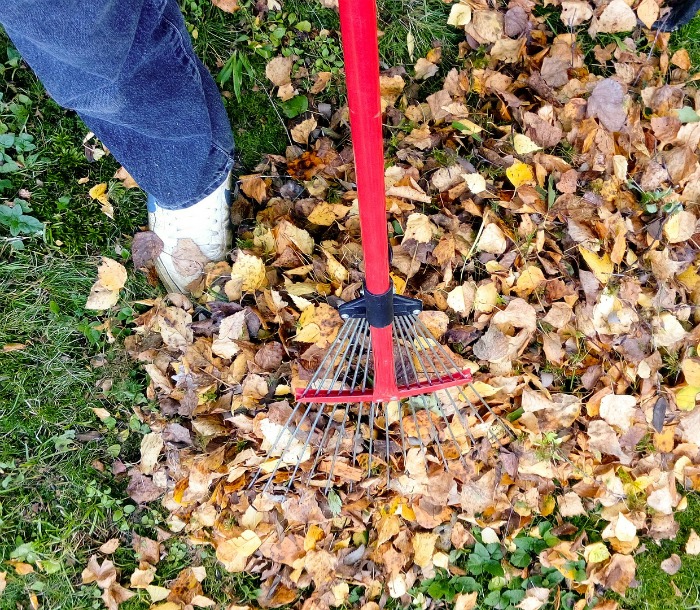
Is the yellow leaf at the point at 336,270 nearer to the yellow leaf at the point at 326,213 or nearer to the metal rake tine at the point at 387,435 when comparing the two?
the yellow leaf at the point at 326,213

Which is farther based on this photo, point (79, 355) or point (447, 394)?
point (79, 355)

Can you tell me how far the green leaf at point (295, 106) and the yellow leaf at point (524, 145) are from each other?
544mm

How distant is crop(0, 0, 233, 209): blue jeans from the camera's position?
2.94 feet

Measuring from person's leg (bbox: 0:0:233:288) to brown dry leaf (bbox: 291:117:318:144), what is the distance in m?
0.19

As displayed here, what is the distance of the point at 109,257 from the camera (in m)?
1.62

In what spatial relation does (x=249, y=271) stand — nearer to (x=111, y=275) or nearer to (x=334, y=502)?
(x=111, y=275)

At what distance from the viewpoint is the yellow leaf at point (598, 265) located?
1.41 meters

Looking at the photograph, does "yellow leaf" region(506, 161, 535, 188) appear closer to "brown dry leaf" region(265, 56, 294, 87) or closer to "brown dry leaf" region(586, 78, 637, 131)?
"brown dry leaf" region(586, 78, 637, 131)

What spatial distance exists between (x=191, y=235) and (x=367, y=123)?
0.72 m

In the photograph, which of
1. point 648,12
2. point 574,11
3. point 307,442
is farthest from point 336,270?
point 648,12

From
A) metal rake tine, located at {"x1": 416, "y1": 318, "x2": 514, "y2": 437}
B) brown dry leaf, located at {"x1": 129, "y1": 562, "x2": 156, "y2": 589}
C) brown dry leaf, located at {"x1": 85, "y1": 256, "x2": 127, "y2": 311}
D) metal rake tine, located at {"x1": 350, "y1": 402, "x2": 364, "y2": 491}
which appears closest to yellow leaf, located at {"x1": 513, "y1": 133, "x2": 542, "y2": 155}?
metal rake tine, located at {"x1": 416, "y1": 318, "x2": 514, "y2": 437}

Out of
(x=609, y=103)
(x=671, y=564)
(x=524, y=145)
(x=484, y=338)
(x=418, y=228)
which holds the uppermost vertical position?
(x=609, y=103)

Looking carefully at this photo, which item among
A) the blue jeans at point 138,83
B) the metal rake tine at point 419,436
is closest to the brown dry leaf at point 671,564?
the metal rake tine at point 419,436

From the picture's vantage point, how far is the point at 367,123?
877 millimetres
